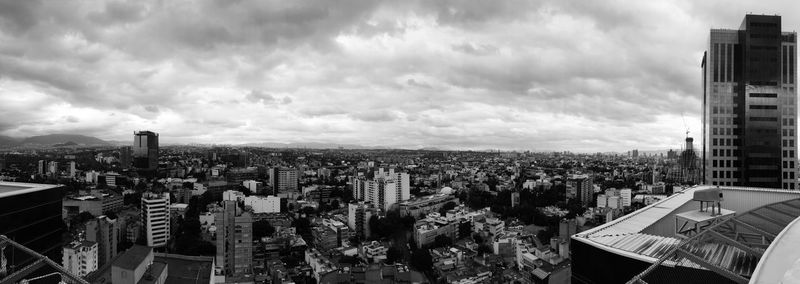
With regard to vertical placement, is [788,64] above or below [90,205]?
above

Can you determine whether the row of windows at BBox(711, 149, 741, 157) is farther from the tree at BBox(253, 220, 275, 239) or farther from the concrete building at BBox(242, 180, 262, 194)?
the concrete building at BBox(242, 180, 262, 194)

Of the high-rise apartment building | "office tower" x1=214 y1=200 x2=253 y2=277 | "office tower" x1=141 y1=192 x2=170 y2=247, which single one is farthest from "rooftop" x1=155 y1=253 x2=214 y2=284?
→ the high-rise apartment building

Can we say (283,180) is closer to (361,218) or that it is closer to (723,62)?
(361,218)

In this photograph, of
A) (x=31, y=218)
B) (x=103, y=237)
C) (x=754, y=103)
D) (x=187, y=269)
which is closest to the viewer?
(x=31, y=218)

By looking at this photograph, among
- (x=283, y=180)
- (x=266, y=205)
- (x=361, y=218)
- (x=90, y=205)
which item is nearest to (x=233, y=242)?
(x=361, y=218)

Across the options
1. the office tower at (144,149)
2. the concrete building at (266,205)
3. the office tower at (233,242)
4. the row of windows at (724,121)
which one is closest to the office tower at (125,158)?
the office tower at (144,149)

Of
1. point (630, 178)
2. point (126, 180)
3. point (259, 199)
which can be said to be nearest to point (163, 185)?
point (126, 180)
